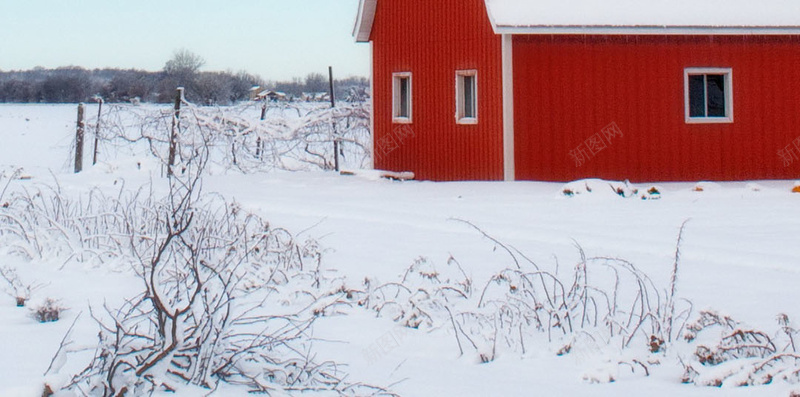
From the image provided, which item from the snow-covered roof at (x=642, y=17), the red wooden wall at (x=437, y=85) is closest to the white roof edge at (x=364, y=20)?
the red wooden wall at (x=437, y=85)

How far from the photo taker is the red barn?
1675 centimetres

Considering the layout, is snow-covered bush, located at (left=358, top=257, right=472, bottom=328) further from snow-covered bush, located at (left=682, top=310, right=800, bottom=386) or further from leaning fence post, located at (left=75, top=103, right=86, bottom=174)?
leaning fence post, located at (left=75, top=103, right=86, bottom=174)

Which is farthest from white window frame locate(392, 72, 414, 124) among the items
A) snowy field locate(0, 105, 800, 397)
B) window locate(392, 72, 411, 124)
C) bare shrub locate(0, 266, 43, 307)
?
bare shrub locate(0, 266, 43, 307)

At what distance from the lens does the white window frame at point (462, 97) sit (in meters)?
17.4

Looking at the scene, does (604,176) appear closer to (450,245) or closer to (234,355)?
(450,245)

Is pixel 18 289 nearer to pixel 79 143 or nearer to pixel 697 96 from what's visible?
pixel 697 96

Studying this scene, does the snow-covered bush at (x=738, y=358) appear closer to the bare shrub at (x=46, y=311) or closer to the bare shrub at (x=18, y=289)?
the bare shrub at (x=46, y=311)

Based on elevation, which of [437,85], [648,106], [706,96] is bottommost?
[648,106]

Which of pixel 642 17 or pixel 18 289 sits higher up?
pixel 642 17

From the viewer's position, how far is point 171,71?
247ft

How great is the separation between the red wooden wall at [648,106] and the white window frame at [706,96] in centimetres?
8

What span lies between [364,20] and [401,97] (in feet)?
6.05

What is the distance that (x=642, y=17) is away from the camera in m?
16.9

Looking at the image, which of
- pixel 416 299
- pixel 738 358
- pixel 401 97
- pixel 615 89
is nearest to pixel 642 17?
pixel 615 89
